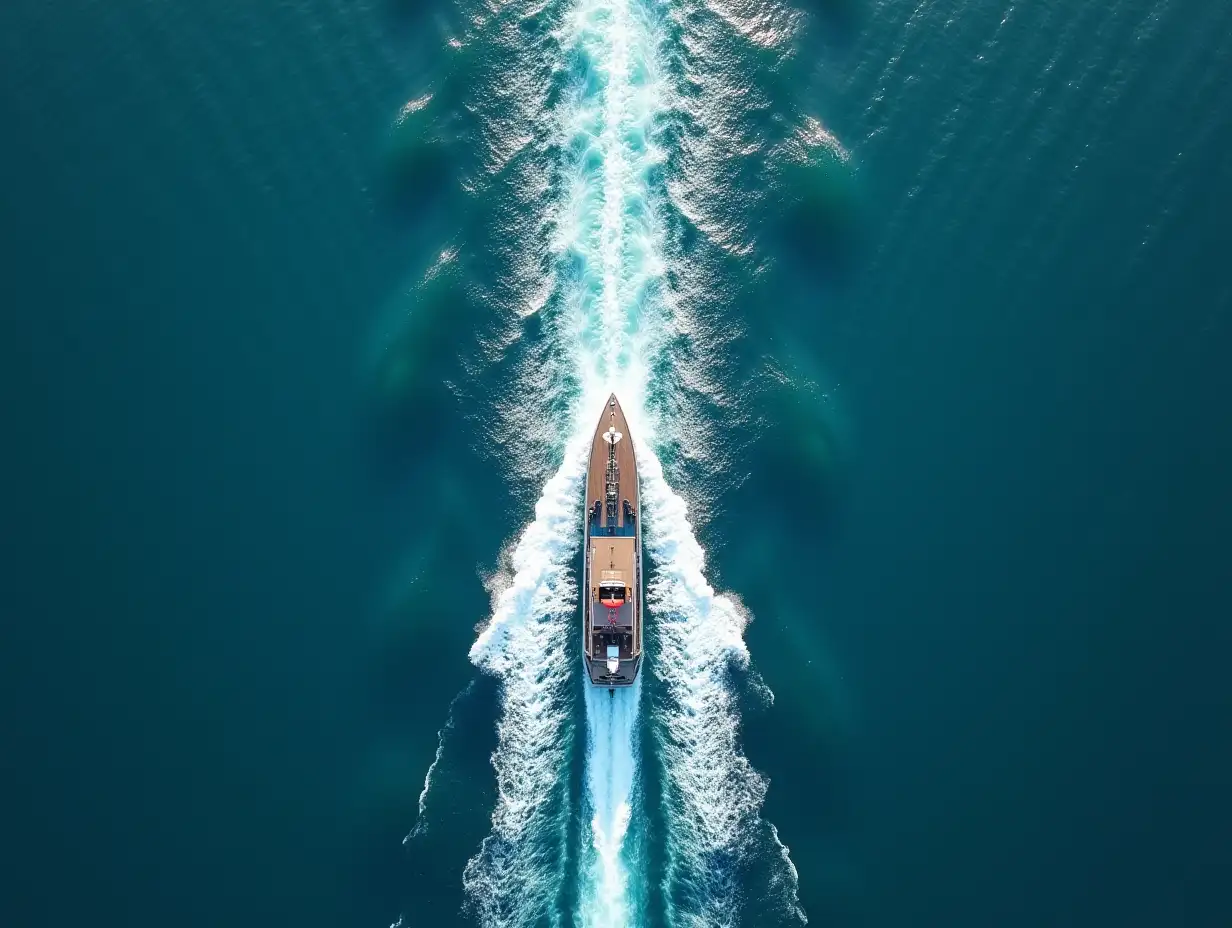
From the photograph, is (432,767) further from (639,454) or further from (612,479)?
(639,454)

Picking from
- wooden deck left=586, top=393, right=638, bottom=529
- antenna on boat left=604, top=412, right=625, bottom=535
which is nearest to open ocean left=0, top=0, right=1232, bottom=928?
wooden deck left=586, top=393, right=638, bottom=529

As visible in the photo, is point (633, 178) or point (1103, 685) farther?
point (633, 178)

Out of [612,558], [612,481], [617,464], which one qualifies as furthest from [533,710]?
[617,464]

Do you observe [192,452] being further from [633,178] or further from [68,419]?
[633,178]

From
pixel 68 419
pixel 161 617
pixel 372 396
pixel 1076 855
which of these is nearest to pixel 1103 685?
pixel 1076 855

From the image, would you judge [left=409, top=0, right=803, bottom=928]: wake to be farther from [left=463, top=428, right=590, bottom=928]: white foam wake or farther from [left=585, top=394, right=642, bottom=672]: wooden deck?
[left=585, top=394, right=642, bottom=672]: wooden deck
